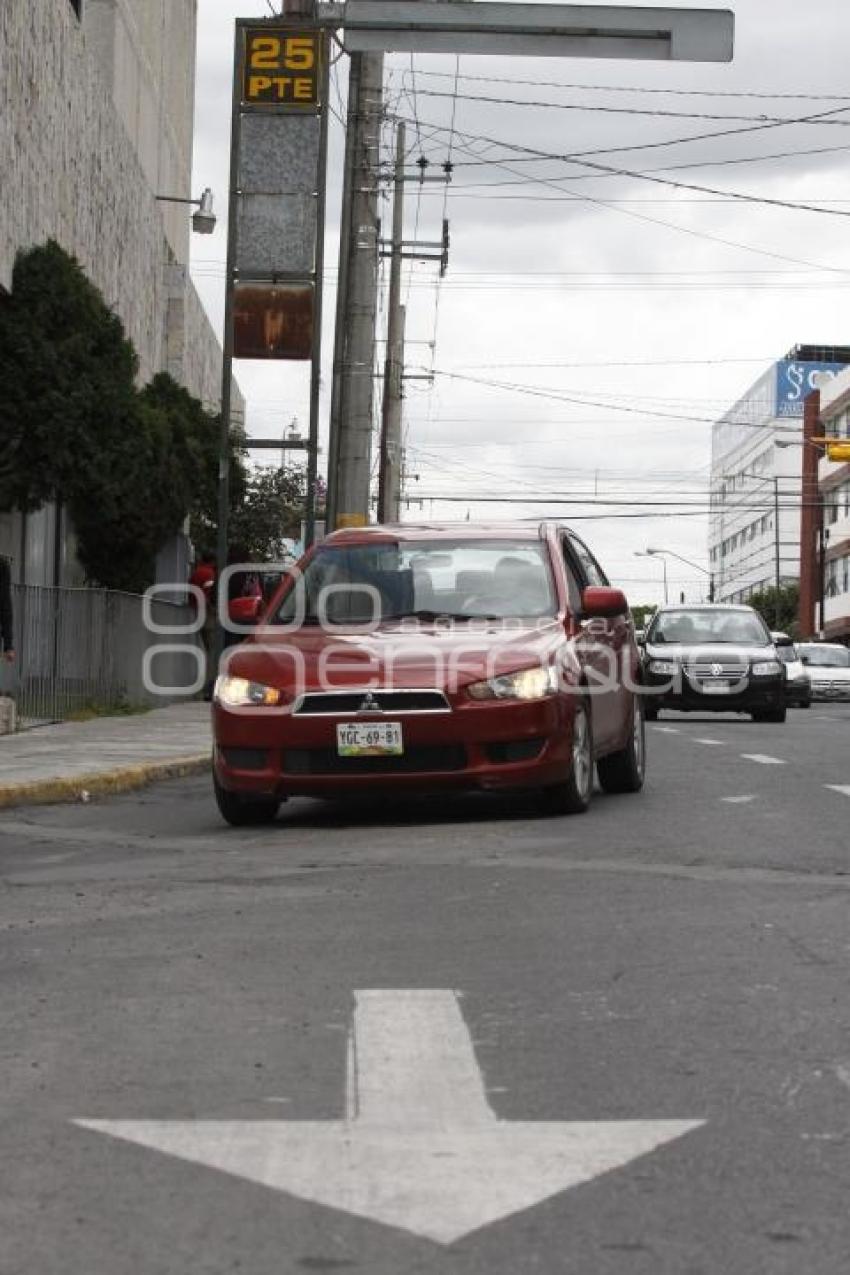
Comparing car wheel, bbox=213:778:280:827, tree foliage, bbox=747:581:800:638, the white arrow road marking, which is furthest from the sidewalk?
tree foliage, bbox=747:581:800:638

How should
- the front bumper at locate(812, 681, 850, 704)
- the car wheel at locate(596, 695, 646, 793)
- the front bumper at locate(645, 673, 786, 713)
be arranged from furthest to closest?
the front bumper at locate(812, 681, 850, 704), the front bumper at locate(645, 673, 786, 713), the car wheel at locate(596, 695, 646, 793)

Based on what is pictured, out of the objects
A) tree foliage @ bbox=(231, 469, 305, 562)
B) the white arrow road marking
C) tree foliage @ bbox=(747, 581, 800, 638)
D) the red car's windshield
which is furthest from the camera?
tree foliage @ bbox=(747, 581, 800, 638)

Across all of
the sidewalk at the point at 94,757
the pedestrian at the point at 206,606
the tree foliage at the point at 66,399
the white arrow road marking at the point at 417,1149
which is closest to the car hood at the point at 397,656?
the sidewalk at the point at 94,757

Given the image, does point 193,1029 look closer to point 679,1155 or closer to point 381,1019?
point 381,1019

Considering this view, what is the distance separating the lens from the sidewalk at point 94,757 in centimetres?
1430

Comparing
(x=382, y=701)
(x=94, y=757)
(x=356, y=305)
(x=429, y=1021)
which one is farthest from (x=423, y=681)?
(x=356, y=305)

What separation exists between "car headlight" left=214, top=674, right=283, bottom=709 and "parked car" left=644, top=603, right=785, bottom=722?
1728cm

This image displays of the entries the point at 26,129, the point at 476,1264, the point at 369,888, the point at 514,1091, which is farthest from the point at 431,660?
the point at 26,129

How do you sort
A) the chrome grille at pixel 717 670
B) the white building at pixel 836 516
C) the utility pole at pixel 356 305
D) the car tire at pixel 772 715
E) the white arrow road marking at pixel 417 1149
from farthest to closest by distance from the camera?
the white building at pixel 836 516, the chrome grille at pixel 717 670, the car tire at pixel 772 715, the utility pole at pixel 356 305, the white arrow road marking at pixel 417 1149

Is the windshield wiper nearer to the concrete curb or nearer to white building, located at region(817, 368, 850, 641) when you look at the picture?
the concrete curb

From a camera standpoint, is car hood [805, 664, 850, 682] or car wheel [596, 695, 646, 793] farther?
car hood [805, 664, 850, 682]

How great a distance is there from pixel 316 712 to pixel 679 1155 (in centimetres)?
706

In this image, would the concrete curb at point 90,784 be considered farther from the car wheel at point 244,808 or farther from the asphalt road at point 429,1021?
the asphalt road at point 429,1021

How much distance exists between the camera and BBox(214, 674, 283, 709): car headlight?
11.7m
